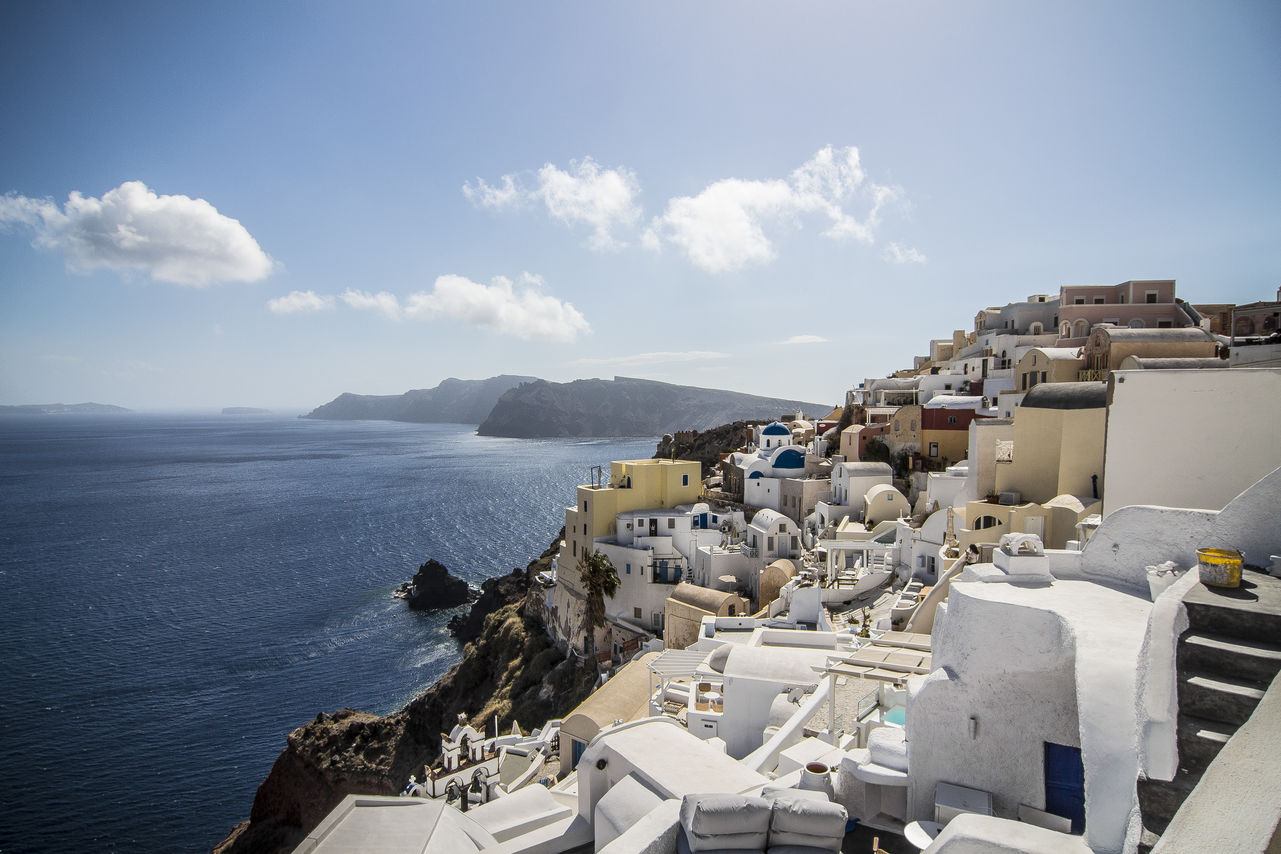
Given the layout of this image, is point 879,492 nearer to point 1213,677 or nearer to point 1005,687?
point 1005,687

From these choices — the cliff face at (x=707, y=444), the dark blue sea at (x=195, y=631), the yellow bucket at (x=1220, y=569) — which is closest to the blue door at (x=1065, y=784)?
the yellow bucket at (x=1220, y=569)

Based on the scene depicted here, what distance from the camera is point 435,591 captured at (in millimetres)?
55312

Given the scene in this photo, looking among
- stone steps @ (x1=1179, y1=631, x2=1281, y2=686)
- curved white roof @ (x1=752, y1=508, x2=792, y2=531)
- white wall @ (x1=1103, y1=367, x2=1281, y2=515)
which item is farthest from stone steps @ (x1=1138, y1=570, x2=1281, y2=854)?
curved white roof @ (x1=752, y1=508, x2=792, y2=531)

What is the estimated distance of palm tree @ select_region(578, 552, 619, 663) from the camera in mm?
32719

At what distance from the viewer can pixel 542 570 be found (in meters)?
45.5

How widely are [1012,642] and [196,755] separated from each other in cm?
3777

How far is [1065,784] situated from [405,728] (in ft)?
109

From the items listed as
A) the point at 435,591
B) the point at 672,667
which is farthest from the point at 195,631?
the point at 672,667

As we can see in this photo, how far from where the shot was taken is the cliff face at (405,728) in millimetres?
28234

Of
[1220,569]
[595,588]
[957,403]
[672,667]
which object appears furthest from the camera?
[957,403]

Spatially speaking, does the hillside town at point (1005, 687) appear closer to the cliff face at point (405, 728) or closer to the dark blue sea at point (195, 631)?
the cliff face at point (405, 728)

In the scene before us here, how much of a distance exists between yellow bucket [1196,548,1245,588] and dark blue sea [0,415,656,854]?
3413 centimetres

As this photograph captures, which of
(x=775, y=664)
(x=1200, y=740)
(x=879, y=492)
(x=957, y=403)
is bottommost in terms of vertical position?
(x=775, y=664)

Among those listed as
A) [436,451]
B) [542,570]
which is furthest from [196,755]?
[436,451]
